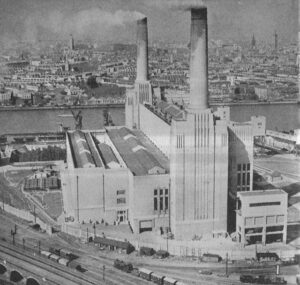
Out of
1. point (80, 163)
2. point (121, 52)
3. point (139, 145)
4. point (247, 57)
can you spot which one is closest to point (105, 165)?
point (80, 163)

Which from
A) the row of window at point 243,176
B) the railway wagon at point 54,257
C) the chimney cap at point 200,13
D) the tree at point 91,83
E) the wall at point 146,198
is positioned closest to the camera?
the railway wagon at point 54,257

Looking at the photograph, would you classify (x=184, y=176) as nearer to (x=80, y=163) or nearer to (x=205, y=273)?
(x=205, y=273)

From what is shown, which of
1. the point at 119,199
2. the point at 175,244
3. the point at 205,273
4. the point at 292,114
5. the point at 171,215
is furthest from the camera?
the point at 292,114

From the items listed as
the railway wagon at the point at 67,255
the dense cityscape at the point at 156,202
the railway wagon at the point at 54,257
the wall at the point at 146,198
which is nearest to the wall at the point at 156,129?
the dense cityscape at the point at 156,202

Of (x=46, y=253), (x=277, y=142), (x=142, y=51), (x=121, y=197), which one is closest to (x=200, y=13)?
(x=121, y=197)

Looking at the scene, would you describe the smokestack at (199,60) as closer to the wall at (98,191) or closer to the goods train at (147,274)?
the wall at (98,191)
